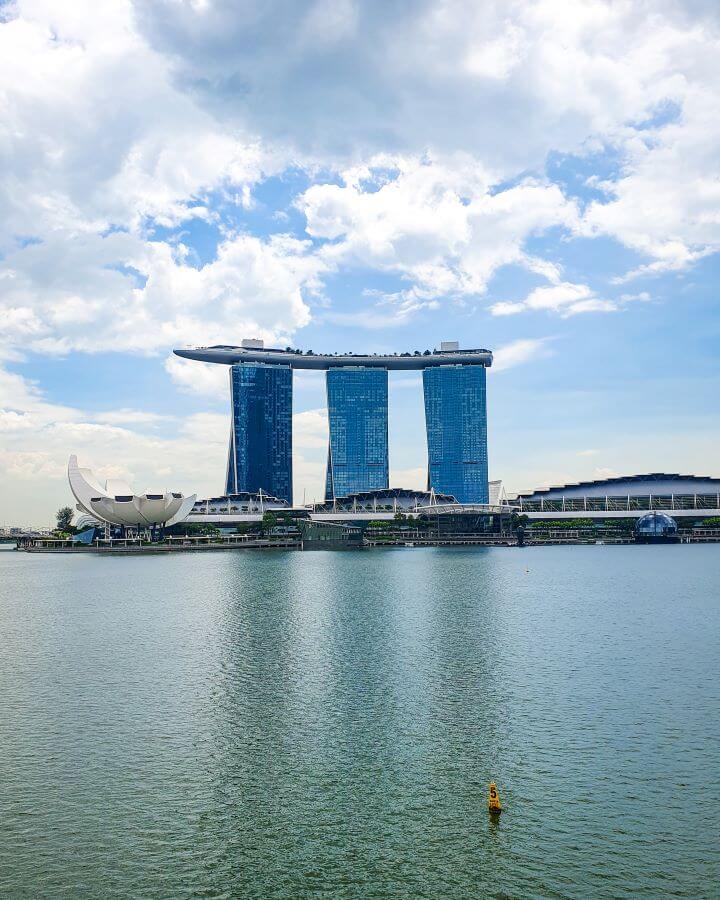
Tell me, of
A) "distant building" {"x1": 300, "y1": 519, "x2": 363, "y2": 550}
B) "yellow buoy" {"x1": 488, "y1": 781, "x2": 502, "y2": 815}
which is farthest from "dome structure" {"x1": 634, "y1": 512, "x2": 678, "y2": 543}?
"yellow buoy" {"x1": 488, "y1": 781, "x2": 502, "y2": 815}

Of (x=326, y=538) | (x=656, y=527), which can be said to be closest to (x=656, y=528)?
(x=656, y=527)

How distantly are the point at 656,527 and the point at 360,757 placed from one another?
7305 inches

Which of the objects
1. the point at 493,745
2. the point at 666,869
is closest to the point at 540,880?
the point at 666,869

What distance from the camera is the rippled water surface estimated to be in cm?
1817

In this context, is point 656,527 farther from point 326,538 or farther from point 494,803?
point 494,803

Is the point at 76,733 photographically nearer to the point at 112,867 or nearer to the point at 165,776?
the point at 165,776

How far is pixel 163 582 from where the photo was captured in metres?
92.1

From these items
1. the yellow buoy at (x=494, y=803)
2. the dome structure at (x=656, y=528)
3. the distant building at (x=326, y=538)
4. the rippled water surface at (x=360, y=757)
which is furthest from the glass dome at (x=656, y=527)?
the yellow buoy at (x=494, y=803)

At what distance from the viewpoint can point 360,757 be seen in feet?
84.3

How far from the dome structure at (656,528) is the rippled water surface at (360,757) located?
147 m

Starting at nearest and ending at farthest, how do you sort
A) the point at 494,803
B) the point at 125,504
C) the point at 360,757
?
the point at 494,803
the point at 360,757
the point at 125,504

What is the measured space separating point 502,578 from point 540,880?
3025 inches

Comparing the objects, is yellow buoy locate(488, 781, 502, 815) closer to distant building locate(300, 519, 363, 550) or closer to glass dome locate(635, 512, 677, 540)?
distant building locate(300, 519, 363, 550)

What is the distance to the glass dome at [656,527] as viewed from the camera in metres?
193
